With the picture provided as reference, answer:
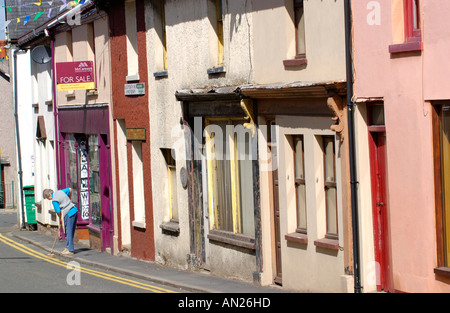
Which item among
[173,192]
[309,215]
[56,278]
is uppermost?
[173,192]

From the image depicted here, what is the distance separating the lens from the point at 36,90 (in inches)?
1119

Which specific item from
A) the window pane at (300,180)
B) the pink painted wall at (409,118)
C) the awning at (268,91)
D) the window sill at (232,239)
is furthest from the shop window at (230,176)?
the pink painted wall at (409,118)

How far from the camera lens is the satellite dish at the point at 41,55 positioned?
25203 mm

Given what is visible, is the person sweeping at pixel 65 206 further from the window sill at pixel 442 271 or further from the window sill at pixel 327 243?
the window sill at pixel 442 271

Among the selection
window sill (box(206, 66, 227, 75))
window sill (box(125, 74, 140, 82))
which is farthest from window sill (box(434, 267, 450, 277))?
window sill (box(125, 74, 140, 82))

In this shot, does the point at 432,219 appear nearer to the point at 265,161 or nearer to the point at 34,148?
the point at 265,161

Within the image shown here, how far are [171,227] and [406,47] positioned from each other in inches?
340

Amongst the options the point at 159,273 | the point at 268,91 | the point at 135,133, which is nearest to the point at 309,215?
the point at 268,91

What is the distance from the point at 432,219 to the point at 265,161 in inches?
175

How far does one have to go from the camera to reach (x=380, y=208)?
37.2 ft

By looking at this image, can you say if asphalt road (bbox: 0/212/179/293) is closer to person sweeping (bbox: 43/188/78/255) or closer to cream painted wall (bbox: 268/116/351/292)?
person sweeping (bbox: 43/188/78/255)

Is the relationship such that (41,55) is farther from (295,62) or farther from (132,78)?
(295,62)

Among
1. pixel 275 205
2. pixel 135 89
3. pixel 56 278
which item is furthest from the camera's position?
pixel 135 89
